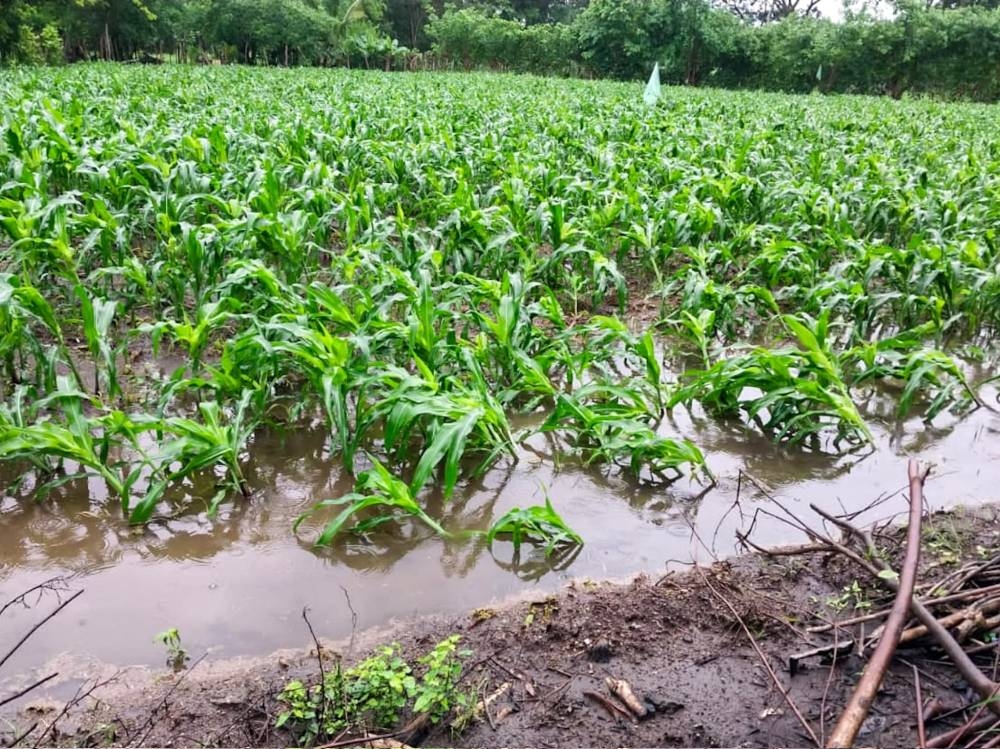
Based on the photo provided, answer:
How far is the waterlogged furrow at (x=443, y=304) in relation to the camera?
2758mm

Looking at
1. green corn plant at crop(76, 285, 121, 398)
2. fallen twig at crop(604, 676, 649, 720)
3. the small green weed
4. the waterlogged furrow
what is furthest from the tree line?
fallen twig at crop(604, 676, 649, 720)

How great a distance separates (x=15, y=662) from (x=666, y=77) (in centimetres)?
3667

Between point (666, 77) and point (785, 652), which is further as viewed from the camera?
point (666, 77)

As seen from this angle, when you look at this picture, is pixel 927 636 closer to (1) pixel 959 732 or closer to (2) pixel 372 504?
(1) pixel 959 732

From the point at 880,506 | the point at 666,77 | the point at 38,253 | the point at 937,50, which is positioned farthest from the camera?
the point at 666,77

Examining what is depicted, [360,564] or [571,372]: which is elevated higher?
[571,372]

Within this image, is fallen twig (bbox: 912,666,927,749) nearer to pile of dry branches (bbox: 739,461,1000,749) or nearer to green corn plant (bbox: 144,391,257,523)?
pile of dry branches (bbox: 739,461,1000,749)

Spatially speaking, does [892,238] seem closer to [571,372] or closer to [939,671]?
[571,372]

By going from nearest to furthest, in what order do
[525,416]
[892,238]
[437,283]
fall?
[525,416], [437,283], [892,238]

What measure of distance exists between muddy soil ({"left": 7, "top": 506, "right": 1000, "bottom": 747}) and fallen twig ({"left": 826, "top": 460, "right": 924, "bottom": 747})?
253 mm

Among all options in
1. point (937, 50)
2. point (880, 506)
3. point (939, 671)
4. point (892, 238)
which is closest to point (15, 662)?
point (939, 671)

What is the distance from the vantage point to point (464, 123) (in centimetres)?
977

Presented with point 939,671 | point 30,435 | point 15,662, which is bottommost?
point 15,662

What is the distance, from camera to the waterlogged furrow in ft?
9.05
